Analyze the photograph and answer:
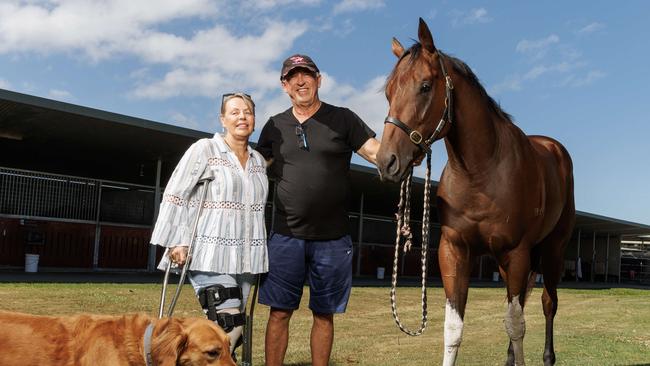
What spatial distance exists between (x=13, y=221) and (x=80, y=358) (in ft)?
42.1

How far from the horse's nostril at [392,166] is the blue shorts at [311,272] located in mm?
629

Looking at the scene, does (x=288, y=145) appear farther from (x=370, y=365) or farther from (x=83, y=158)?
(x=83, y=158)

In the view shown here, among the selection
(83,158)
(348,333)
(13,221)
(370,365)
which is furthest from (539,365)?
(83,158)

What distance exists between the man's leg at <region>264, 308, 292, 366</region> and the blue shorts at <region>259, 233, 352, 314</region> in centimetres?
7

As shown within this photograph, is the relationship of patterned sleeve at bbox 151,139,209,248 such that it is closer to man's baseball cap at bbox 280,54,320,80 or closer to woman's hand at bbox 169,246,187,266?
woman's hand at bbox 169,246,187,266

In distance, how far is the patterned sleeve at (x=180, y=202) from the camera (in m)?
3.36

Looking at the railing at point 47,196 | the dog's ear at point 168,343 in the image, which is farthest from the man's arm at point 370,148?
the railing at point 47,196

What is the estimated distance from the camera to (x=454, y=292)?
12.7 ft

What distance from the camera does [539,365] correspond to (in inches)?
225

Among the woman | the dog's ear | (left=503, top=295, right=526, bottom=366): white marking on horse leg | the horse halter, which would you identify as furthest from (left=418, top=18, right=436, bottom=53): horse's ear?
the dog's ear

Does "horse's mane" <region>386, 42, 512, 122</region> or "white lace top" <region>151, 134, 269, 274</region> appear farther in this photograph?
"horse's mane" <region>386, 42, 512, 122</region>

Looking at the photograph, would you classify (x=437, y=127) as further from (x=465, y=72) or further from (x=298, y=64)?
(x=298, y=64)

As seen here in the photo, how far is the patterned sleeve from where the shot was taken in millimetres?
3357

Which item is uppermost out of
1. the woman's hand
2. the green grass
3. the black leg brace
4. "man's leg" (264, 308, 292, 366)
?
the woman's hand
